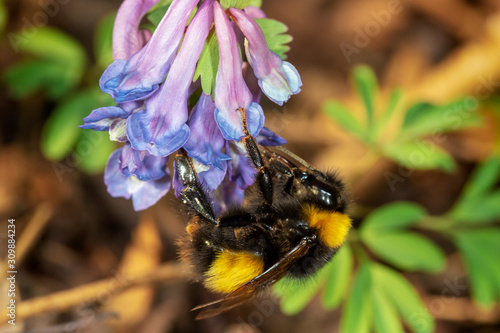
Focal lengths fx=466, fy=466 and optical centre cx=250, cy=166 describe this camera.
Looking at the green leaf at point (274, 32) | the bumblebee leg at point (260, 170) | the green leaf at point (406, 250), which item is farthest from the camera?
the green leaf at point (406, 250)

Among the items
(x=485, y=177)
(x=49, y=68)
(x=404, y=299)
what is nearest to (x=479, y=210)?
(x=485, y=177)

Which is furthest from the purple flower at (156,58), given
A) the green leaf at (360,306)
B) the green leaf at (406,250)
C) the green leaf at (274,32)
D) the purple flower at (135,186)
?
the green leaf at (406,250)

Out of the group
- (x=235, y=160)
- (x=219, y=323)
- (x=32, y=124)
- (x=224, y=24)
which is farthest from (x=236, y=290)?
(x=32, y=124)

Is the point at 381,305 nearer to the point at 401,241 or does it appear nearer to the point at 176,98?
the point at 401,241

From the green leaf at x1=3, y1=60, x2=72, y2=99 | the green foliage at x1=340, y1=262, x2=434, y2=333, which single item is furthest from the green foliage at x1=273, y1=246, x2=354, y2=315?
the green leaf at x1=3, y1=60, x2=72, y2=99

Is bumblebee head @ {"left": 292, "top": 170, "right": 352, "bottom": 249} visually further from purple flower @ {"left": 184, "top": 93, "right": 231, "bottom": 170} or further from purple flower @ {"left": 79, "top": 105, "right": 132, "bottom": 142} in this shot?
purple flower @ {"left": 79, "top": 105, "right": 132, "bottom": 142}

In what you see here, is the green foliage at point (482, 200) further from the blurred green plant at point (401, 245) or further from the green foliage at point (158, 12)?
the green foliage at point (158, 12)
